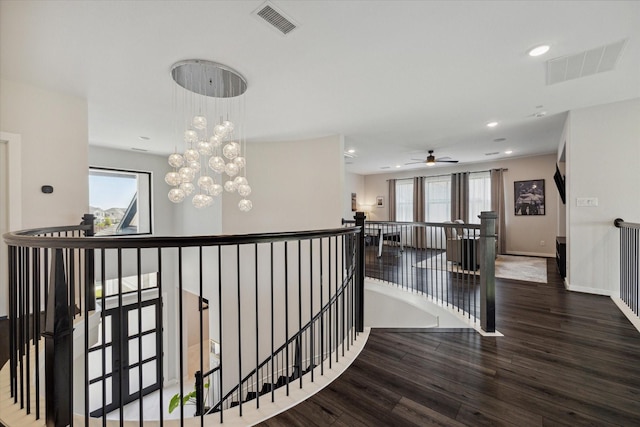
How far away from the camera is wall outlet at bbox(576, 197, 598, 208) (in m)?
4.05

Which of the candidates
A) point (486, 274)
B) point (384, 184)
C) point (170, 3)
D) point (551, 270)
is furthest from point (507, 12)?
point (384, 184)

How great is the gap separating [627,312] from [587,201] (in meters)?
1.60

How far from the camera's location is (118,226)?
22.2 ft

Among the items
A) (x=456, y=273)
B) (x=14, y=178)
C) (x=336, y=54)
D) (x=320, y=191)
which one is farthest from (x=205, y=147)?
(x=456, y=273)

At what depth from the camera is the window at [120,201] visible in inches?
254

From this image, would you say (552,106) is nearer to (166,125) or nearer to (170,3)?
(170,3)

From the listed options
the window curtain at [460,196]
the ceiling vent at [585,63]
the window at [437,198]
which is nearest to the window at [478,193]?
the window curtain at [460,196]

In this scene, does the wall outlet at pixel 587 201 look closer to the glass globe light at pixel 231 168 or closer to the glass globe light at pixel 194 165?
the glass globe light at pixel 231 168

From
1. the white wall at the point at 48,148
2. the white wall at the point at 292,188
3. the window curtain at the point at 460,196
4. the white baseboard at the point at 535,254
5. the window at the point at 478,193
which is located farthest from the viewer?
the window curtain at the point at 460,196

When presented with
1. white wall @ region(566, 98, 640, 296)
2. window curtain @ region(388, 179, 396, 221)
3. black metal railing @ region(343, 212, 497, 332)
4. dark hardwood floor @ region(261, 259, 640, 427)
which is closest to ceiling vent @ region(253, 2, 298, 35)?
black metal railing @ region(343, 212, 497, 332)

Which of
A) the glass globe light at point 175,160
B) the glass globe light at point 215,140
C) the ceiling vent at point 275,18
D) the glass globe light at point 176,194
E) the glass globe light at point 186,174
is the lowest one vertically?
the glass globe light at point 176,194

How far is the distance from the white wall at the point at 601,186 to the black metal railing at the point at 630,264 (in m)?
0.18

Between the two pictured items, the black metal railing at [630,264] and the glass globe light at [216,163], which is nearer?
the black metal railing at [630,264]

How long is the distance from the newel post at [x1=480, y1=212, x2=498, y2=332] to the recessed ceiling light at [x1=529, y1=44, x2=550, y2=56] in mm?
1540
